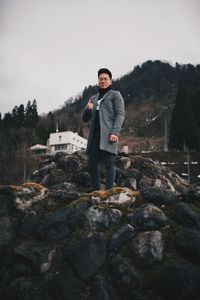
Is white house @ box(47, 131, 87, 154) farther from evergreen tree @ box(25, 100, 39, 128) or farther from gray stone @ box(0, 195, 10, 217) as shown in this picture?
gray stone @ box(0, 195, 10, 217)

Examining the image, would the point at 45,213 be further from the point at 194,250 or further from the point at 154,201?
the point at 194,250

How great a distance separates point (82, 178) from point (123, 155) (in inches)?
141

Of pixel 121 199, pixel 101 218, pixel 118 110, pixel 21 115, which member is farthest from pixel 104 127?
pixel 21 115

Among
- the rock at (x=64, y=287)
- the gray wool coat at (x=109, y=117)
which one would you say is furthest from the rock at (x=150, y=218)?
the gray wool coat at (x=109, y=117)

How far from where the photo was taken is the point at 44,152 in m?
68.4

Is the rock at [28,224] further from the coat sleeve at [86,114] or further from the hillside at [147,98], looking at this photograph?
the hillside at [147,98]

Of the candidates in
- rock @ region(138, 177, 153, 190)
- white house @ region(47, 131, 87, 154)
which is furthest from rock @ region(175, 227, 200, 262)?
white house @ region(47, 131, 87, 154)

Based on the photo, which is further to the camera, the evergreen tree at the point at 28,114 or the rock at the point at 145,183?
the evergreen tree at the point at 28,114

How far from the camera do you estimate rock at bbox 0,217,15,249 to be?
4.33 metres

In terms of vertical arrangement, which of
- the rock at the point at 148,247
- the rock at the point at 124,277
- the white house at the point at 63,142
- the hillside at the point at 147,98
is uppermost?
the hillside at the point at 147,98

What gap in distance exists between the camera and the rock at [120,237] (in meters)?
3.98

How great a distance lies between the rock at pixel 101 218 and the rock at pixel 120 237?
0.23 m

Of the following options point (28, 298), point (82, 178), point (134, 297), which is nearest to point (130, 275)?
point (134, 297)

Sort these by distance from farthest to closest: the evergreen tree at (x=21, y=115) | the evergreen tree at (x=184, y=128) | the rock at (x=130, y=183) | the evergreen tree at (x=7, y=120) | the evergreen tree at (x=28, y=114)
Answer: the evergreen tree at (x=28, y=114) < the evergreen tree at (x=21, y=115) < the evergreen tree at (x=7, y=120) < the evergreen tree at (x=184, y=128) < the rock at (x=130, y=183)
